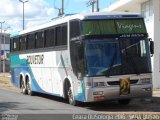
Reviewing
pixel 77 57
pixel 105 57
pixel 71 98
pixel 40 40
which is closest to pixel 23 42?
pixel 40 40

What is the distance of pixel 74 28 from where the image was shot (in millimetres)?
19484

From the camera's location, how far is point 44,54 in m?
23.6

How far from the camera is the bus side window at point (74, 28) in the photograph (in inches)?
751

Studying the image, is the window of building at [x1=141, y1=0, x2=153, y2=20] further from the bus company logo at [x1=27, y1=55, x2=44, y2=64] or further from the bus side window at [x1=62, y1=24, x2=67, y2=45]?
the bus side window at [x1=62, y1=24, x2=67, y2=45]

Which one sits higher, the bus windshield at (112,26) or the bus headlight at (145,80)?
the bus windshield at (112,26)

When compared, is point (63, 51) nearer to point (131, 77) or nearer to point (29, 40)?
point (131, 77)

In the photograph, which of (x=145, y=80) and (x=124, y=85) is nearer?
(x=124, y=85)

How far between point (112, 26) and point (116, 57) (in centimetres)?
125

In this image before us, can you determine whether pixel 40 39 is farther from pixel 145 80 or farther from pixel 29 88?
pixel 145 80

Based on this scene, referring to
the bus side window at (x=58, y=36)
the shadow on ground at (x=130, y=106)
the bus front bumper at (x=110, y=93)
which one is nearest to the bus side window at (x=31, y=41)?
the bus side window at (x=58, y=36)

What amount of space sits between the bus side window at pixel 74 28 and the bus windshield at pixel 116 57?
0.83m

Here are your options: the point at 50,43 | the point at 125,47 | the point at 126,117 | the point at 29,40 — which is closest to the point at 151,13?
the point at 29,40

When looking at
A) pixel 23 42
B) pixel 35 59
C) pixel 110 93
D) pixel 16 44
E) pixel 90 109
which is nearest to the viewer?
pixel 110 93

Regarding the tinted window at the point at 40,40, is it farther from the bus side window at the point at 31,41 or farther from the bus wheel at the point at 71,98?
the bus wheel at the point at 71,98
